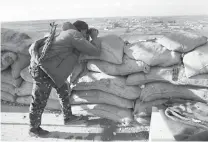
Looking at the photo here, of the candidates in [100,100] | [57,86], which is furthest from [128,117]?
[57,86]

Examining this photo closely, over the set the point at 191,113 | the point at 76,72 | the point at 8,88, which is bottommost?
the point at 8,88

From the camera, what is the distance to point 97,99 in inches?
105

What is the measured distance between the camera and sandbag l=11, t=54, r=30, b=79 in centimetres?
304

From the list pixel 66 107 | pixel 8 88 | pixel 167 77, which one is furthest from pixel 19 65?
pixel 167 77

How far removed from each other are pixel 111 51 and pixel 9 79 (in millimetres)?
1478

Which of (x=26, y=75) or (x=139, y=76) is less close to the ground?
(x=139, y=76)

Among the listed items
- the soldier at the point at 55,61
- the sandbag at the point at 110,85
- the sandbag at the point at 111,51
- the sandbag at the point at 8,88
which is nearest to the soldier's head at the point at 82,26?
the soldier at the point at 55,61

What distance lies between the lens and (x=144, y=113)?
98.1 inches

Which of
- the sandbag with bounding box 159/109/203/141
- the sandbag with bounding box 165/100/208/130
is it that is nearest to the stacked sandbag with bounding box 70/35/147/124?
the sandbag with bounding box 165/100/208/130

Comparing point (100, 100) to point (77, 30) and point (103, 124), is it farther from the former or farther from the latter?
point (77, 30)

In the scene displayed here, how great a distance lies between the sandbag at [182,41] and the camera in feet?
7.91

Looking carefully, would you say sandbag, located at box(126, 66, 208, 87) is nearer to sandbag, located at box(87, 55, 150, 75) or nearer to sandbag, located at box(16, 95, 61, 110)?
sandbag, located at box(87, 55, 150, 75)

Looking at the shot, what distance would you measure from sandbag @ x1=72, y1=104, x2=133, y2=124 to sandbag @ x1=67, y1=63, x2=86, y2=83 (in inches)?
13.1

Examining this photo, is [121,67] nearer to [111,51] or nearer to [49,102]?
[111,51]
